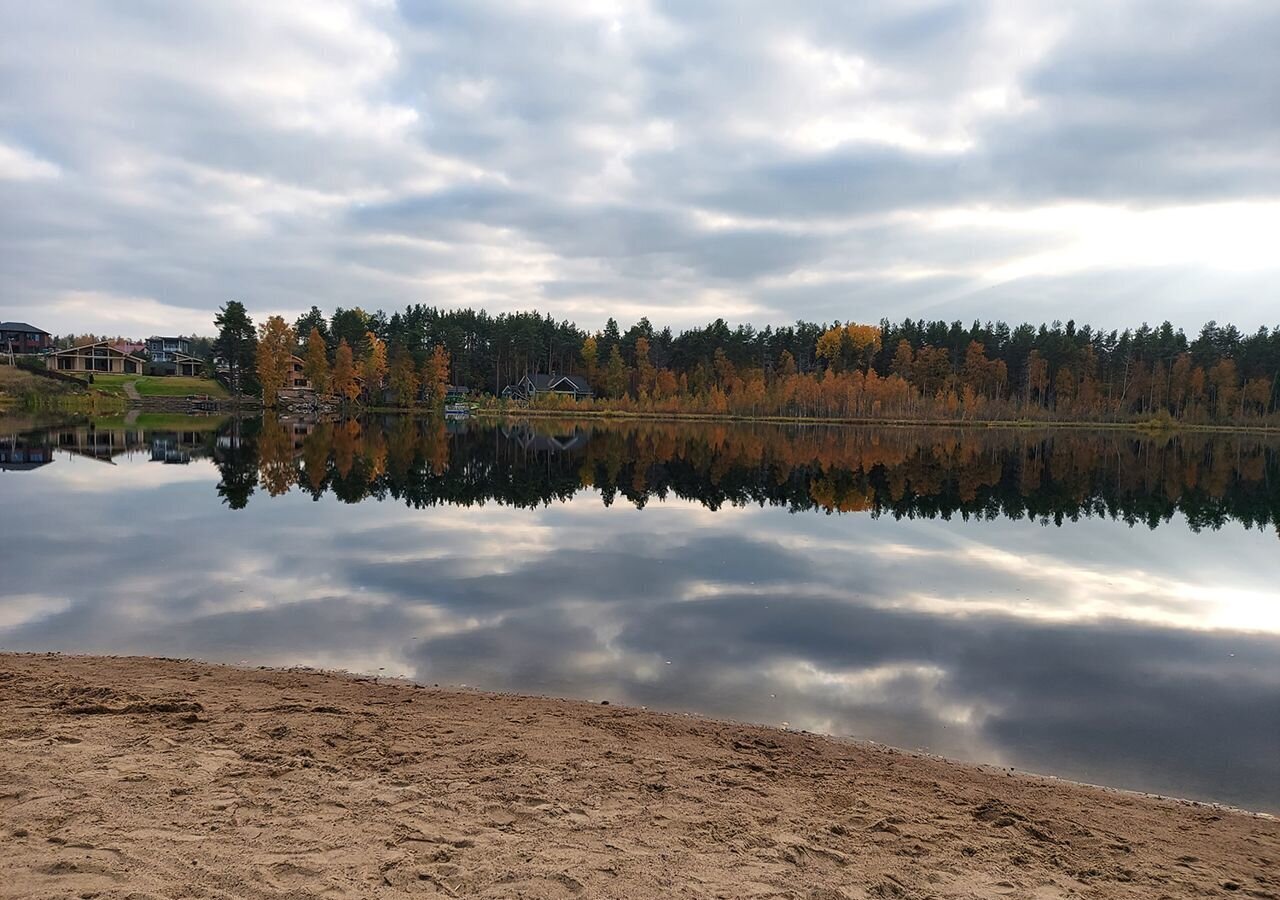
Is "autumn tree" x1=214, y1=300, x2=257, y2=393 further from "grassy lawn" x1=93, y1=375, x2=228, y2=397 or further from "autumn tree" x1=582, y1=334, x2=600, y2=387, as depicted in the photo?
"autumn tree" x1=582, y1=334, x2=600, y2=387

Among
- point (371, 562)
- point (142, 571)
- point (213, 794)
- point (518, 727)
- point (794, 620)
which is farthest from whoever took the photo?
point (371, 562)

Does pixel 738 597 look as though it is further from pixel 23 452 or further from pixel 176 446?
pixel 176 446

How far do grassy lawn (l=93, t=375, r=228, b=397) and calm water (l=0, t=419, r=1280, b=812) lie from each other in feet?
260

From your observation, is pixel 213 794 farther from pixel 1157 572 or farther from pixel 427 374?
pixel 427 374

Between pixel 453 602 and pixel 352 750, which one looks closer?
pixel 352 750

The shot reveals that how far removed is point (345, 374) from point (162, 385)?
84.1 ft

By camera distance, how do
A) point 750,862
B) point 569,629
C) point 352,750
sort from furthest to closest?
point 569,629, point 352,750, point 750,862

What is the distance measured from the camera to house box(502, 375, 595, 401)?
11781 cm

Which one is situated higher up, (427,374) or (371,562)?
(427,374)

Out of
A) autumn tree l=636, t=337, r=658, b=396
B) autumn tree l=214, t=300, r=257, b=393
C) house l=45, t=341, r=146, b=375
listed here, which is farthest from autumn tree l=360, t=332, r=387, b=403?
autumn tree l=636, t=337, r=658, b=396

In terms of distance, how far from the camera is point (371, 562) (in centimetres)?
1526

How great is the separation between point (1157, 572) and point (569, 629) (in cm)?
1341

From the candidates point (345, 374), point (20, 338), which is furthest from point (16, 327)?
point (345, 374)

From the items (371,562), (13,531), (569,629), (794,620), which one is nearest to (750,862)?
(569,629)
